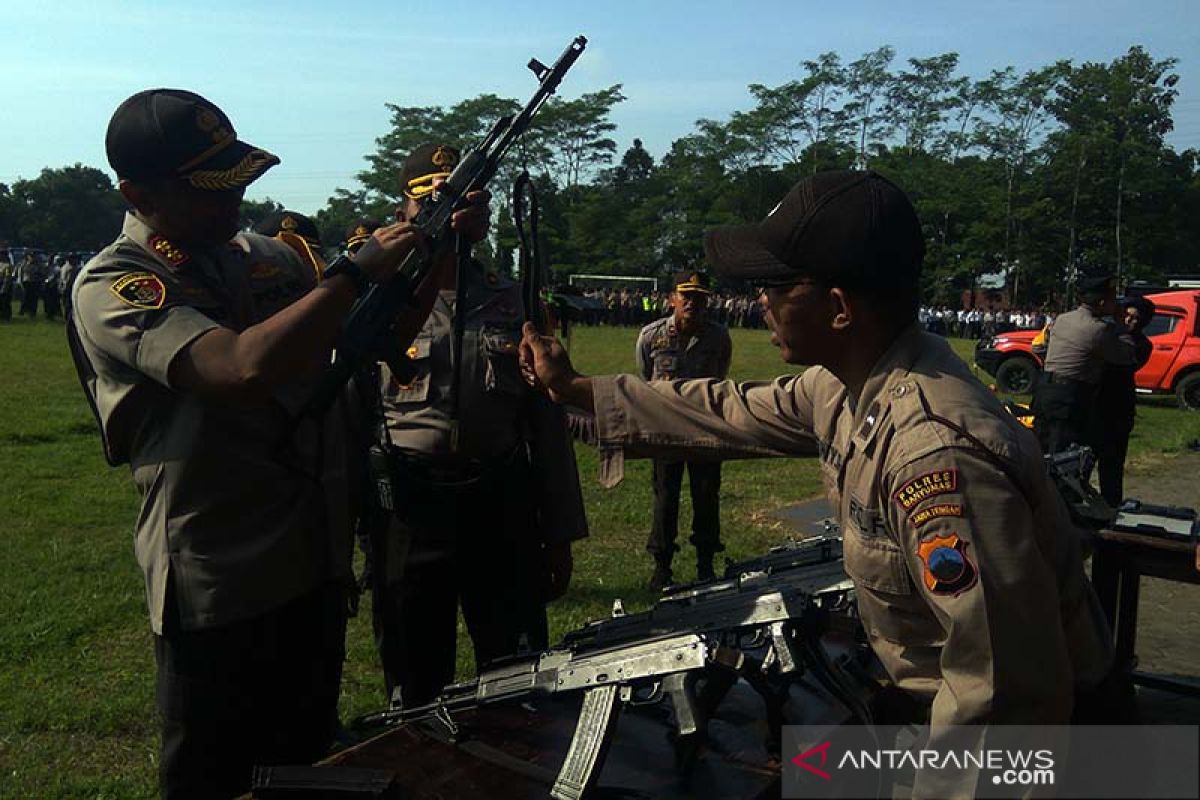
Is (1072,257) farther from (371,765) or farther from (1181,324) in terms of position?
(371,765)

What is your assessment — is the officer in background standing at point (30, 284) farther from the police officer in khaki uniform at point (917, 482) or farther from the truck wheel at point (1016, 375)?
the police officer in khaki uniform at point (917, 482)

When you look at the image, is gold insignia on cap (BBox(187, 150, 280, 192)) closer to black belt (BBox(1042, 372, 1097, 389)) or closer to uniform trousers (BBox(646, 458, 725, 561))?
uniform trousers (BBox(646, 458, 725, 561))

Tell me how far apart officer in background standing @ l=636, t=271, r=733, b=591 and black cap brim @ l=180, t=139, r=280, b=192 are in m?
4.26

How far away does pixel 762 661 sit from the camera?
2.15m

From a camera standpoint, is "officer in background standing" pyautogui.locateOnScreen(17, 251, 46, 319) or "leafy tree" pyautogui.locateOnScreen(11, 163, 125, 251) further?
"leafy tree" pyautogui.locateOnScreen(11, 163, 125, 251)

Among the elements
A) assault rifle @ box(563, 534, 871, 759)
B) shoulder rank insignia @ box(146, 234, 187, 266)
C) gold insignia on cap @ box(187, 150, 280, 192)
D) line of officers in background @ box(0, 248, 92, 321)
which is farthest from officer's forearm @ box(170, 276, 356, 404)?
line of officers in background @ box(0, 248, 92, 321)

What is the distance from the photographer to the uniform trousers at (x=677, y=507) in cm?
640

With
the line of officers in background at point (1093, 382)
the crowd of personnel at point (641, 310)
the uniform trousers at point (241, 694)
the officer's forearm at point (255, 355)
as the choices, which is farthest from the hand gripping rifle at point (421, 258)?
the crowd of personnel at point (641, 310)

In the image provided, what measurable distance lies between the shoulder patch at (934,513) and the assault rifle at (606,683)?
590mm

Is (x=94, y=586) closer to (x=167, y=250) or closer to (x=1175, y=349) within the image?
(x=167, y=250)

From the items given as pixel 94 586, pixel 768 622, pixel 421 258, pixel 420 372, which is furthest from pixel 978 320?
pixel 768 622

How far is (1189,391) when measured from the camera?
1588 cm

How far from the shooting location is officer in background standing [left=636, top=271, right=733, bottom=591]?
6414 millimetres

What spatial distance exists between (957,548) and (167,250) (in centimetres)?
183
